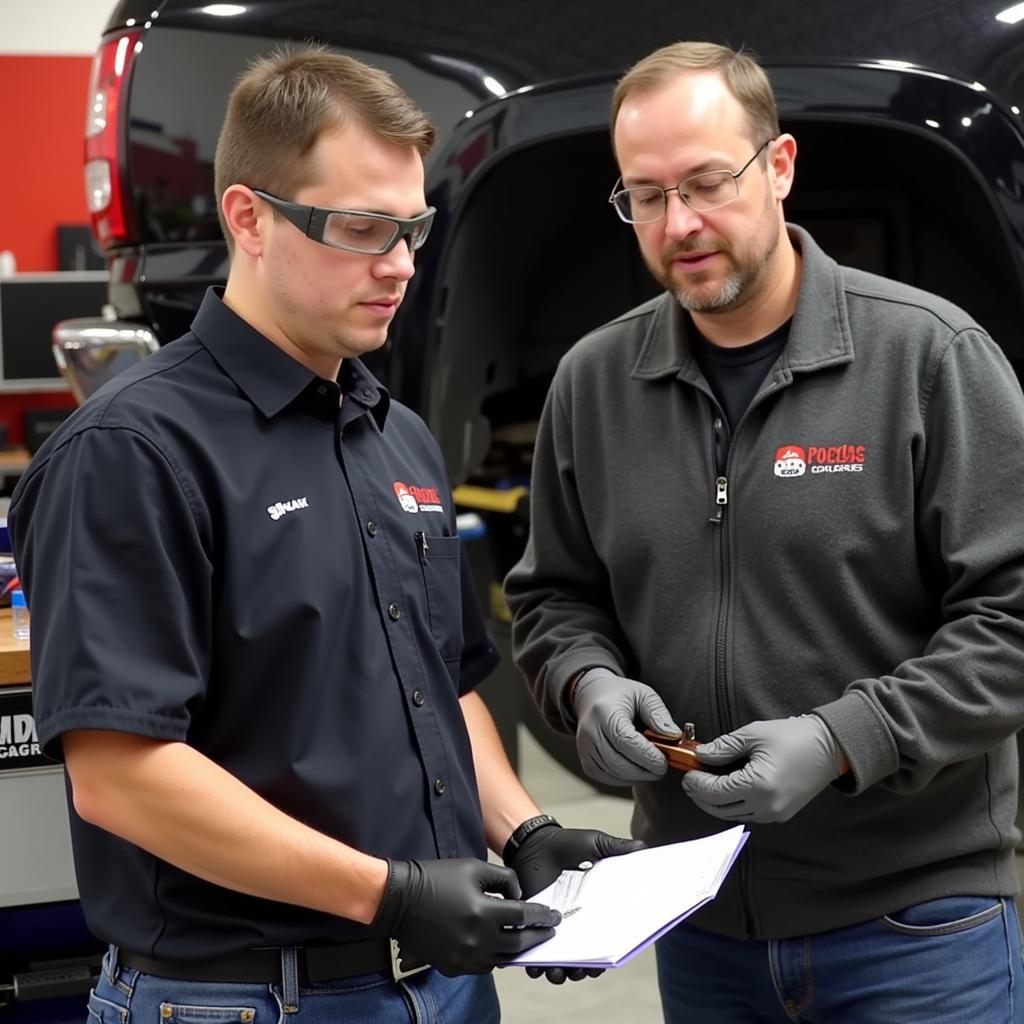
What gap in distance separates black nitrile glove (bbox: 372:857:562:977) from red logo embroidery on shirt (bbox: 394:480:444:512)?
1.17 ft

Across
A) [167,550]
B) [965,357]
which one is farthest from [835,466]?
[167,550]

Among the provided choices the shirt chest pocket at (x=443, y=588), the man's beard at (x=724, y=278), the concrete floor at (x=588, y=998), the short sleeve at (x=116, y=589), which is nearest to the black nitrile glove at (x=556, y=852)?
the shirt chest pocket at (x=443, y=588)

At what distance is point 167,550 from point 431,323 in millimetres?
1564

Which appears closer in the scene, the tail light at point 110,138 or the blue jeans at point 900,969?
the blue jeans at point 900,969

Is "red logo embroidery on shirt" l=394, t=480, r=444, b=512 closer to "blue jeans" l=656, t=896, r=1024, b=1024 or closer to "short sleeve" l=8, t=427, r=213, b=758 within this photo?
"short sleeve" l=8, t=427, r=213, b=758

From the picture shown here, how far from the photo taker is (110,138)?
276 centimetres

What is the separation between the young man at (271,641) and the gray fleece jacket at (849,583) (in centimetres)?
37

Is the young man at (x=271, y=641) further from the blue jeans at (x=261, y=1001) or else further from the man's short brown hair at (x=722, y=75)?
the man's short brown hair at (x=722, y=75)

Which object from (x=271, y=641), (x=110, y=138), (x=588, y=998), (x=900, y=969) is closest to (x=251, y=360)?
(x=271, y=641)

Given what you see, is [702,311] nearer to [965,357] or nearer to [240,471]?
[965,357]

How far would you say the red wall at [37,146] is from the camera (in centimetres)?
861

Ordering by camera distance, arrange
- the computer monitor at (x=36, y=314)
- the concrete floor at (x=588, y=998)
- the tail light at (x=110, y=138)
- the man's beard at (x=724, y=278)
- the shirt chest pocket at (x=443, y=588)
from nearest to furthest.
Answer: the shirt chest pocket at (x=443, y=588)
the man's beard at (x=724, y=278)
the tail light at (x=110, y=138)
the concrete floor at (x=588, y=998)
the computer monitor at (x=36, y=314)

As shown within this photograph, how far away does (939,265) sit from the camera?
2.83 meters

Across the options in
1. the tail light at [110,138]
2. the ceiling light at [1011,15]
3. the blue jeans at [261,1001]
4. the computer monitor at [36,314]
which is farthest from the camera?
the computer monitor at [36,314]
